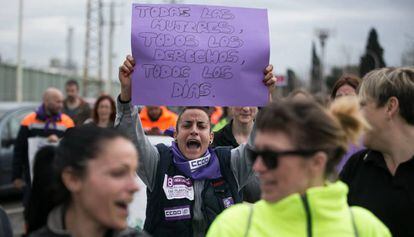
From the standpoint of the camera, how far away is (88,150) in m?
2.67

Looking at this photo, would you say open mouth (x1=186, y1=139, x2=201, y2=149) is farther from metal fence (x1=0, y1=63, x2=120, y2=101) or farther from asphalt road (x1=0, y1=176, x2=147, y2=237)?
metal fence (x1=0, y1=63, x2=120, y2=101)

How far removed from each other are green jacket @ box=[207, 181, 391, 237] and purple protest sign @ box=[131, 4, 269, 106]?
1914 millimetres

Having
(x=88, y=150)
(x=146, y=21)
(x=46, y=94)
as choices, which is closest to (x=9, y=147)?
(x=46, y=94)

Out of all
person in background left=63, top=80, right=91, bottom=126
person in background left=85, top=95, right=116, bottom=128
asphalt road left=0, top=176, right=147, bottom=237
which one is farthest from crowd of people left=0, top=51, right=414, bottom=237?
person in background left=63, top=80, right=91, bottom=126

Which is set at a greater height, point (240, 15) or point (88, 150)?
point (240, 15)

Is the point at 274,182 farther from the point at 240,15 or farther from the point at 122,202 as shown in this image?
the point at 240,15

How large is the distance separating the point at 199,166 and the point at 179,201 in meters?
0.28

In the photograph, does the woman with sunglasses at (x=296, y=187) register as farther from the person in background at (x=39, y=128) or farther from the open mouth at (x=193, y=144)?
the person in background at (x=39, y=128)

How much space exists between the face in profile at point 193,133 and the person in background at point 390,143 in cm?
113

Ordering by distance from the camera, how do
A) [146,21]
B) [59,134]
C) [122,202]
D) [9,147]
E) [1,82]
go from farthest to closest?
[1,82], [9,147], [59,134], [146,21], [122,202]

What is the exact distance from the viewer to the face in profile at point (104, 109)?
Answer: 8.56 metres

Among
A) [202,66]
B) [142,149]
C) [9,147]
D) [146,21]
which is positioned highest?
[146,21]

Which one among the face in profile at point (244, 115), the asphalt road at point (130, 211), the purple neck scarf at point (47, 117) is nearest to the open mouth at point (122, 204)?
the asphalt road at point (130, 211)

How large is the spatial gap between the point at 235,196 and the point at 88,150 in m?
1.75
